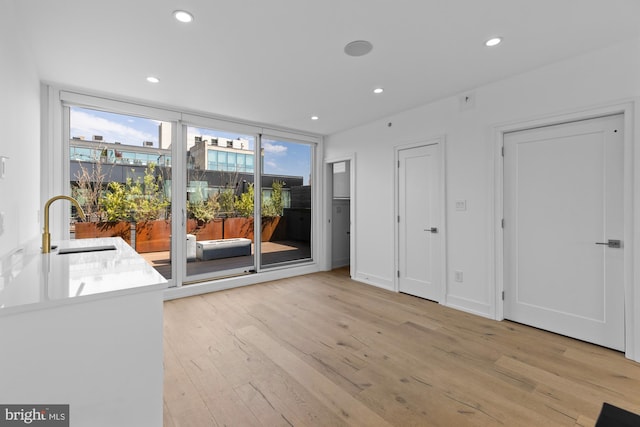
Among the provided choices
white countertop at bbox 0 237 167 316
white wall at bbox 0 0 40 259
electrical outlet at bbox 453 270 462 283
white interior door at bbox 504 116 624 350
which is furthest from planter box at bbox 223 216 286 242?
white interior door at bbox 504 116 624 350

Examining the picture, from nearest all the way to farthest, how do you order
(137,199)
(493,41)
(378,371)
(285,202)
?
(378,371) < (493,41) < (137,199) < (285,202)

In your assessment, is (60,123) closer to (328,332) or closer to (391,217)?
(328,332)

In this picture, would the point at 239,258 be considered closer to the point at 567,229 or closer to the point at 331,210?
the point at 331,210

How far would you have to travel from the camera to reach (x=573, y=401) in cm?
189

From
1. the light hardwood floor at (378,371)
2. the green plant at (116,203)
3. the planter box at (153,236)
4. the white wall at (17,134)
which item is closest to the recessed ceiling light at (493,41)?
the light hardwood floor at (378,371)

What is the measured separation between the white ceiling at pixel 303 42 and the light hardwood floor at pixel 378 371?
2626 millimetres

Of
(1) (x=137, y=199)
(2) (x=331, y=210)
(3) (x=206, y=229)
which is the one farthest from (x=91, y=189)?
(2) (x=331, y=210)

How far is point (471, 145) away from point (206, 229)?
156 inches

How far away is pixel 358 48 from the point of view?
251 cm

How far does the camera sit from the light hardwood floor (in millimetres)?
1781

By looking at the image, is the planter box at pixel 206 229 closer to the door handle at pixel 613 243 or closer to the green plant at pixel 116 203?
the green plant at pixel 116 203

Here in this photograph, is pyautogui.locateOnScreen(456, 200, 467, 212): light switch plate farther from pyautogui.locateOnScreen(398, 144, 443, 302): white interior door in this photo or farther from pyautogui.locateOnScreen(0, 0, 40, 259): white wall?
pyautogui.locateOnScreen(0, 0, 40, 259): white wall

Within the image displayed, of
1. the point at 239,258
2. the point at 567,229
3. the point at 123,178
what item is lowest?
the point at 239,258

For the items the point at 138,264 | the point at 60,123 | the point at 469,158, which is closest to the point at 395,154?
the point at 469,158
